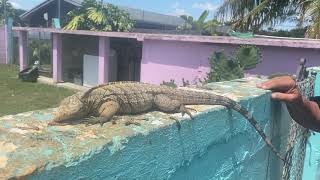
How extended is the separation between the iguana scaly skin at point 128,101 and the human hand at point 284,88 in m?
0.29

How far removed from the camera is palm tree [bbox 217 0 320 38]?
1395cm

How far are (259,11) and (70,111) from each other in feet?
42.6

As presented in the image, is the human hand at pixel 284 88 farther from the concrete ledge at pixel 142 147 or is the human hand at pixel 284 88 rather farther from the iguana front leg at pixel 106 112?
the iguana front leg at pixel 106 112

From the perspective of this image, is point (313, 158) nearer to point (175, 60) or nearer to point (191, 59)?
point (191, 59)

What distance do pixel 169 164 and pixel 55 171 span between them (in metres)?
0.69

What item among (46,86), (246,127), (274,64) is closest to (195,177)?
(246,127)

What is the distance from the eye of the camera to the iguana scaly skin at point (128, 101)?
187 centimetres

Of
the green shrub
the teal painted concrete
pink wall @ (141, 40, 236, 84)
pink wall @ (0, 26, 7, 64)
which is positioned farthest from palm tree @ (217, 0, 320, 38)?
pink wall @ (0, 26, 7, 64)

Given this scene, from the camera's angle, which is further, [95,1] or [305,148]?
[95,1]

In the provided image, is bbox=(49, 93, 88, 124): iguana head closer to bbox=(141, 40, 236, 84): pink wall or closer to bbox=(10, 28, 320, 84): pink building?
bbox=(10, 28, 320, 84): pink building

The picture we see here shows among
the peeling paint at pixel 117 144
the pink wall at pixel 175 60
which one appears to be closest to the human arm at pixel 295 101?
the peeling paint at pixel 117 144

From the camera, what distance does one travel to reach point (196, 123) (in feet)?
6.94

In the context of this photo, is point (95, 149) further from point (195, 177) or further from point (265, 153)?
point (265, 153)

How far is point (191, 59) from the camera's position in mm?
12391
